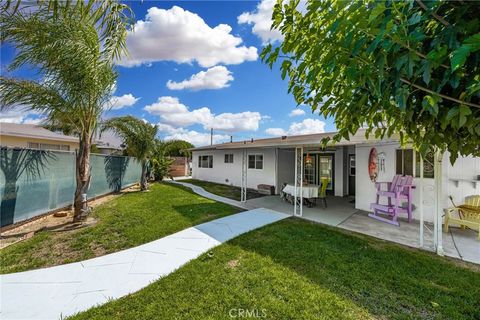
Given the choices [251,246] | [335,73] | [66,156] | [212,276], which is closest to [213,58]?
[66,156]

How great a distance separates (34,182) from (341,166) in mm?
12451

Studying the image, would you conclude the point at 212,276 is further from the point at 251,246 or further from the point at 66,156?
the point at 66,156

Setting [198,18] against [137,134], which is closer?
[198,18]

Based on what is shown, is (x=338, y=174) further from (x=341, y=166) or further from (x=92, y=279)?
(x=92, y=279)

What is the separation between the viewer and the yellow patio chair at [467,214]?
5.98m

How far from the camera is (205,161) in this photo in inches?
753

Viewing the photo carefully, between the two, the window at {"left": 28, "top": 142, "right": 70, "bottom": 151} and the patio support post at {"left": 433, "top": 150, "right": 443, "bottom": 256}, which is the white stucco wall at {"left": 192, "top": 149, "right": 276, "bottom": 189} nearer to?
the patio support post at {"left": 433, "top": 150, "right": 443, "bottom": 256}

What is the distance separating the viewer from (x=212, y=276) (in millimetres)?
3965

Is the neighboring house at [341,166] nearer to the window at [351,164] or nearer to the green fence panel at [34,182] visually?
the window at [351,164]

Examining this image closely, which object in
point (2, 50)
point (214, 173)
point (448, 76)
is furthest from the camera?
point (214, 173)

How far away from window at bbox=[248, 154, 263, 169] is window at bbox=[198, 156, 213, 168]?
4654 millimetres

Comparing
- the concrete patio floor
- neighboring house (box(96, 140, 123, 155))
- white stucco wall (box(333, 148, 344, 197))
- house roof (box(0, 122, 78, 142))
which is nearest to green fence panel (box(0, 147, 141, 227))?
house roof (box(0, 122, 78, 142))

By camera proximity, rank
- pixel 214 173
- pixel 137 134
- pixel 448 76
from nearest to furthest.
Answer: pixel 448 76, pixel 137 134, pixel 214 173

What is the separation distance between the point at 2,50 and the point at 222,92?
14023 mm
